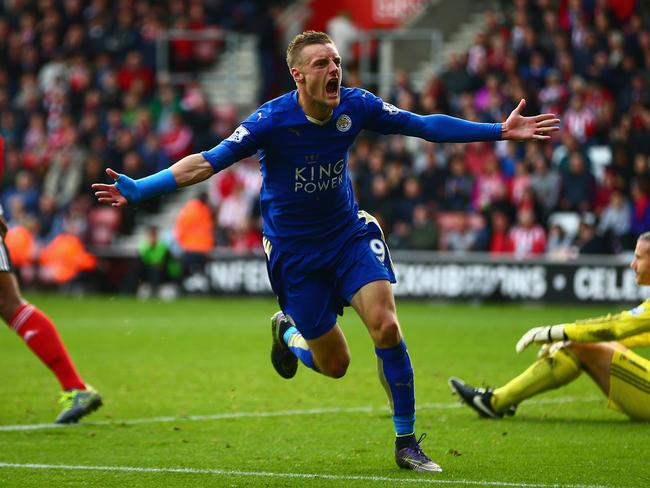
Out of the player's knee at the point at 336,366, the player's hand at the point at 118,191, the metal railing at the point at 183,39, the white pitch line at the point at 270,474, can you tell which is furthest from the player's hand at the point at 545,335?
the metal railing at the point at 183,39

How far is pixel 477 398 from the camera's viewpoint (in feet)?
28.5

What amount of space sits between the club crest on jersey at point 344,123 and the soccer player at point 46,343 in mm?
2844

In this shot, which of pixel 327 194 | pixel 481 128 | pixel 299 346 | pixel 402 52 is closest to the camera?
pixel 481 128

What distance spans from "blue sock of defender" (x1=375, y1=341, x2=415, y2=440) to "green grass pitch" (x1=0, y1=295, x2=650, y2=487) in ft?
0.83

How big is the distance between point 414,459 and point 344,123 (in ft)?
6.26

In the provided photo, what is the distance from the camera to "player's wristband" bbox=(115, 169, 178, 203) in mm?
6547

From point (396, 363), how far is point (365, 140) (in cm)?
1656

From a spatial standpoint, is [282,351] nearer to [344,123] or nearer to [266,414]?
[266,414]

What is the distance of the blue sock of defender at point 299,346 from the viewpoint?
7.88m

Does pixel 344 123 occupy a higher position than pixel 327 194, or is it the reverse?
pixel 344 123

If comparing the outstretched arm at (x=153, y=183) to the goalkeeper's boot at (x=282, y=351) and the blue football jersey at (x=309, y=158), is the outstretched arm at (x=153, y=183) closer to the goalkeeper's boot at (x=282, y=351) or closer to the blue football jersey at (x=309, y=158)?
the blue football jersey at (x=309, y=158)

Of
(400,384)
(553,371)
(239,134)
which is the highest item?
(239,134)

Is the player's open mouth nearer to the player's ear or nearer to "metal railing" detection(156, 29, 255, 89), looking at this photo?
the player's ear

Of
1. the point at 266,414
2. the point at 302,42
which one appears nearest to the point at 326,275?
the point at 302,42
